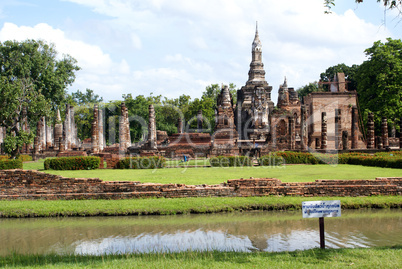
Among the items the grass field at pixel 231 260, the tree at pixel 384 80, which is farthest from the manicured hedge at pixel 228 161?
the tree at pixel 384 80

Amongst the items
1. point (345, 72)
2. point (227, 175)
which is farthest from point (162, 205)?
point (345, 72)

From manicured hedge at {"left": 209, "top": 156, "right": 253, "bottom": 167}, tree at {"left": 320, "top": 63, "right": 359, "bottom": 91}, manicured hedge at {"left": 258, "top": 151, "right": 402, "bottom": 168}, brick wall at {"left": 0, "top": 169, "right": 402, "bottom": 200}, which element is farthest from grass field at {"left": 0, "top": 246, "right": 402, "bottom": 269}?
tree at {"left": 320, "top": 63, "right": 359, "bottom": 91}

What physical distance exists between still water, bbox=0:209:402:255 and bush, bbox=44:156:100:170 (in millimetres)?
11348

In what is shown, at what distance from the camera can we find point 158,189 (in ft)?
39.1

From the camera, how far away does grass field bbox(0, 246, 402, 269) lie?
5.42 meters

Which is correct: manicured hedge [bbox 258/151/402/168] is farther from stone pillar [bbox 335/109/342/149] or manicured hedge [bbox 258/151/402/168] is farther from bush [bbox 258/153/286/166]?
stone pillar [bbox 335/109/342/149]

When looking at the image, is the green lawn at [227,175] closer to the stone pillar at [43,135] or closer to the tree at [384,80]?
the tree at [384,80]

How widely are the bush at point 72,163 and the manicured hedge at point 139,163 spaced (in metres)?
1.39

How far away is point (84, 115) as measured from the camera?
210 ft

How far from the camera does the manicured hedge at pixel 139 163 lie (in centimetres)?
2161

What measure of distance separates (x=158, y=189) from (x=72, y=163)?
10895 mm

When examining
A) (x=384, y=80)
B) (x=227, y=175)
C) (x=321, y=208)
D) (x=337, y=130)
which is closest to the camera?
(x=321, y=208)

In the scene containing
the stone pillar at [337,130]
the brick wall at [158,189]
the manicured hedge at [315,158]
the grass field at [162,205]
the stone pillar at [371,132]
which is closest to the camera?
the grass field at [162,205]

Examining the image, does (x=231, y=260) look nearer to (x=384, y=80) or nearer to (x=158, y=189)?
(x=158, y=189)
